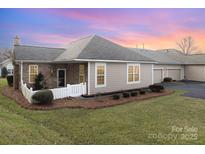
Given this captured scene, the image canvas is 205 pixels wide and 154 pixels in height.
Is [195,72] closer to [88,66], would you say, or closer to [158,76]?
[158,76]

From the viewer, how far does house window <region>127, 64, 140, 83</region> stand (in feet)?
47.9

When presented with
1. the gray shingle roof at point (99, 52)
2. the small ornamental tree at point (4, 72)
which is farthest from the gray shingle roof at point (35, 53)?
the small ornamental tree at point (4, 72)

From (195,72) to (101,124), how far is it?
21304 millimetres

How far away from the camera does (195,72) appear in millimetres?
24422

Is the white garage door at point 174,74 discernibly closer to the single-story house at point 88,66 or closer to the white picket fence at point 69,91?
the single-story house at point 88,66

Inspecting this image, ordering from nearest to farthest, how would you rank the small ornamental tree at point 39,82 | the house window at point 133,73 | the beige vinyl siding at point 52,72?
the beige vinyl siding at point 52,72 → the small ornamental tree at point 39,82 → the house window at point 133,73

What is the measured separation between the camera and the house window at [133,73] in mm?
14613

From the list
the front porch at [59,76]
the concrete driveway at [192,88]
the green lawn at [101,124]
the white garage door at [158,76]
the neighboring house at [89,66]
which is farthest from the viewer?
the white garage door at [158,76]

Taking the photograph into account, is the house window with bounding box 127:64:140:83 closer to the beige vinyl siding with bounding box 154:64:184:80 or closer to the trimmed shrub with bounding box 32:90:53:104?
the trimmed shrub with bounding box 32:90:53:104

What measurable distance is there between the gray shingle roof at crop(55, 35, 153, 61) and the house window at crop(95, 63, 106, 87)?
1.76ft

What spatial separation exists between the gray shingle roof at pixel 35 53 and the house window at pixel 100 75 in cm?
458
